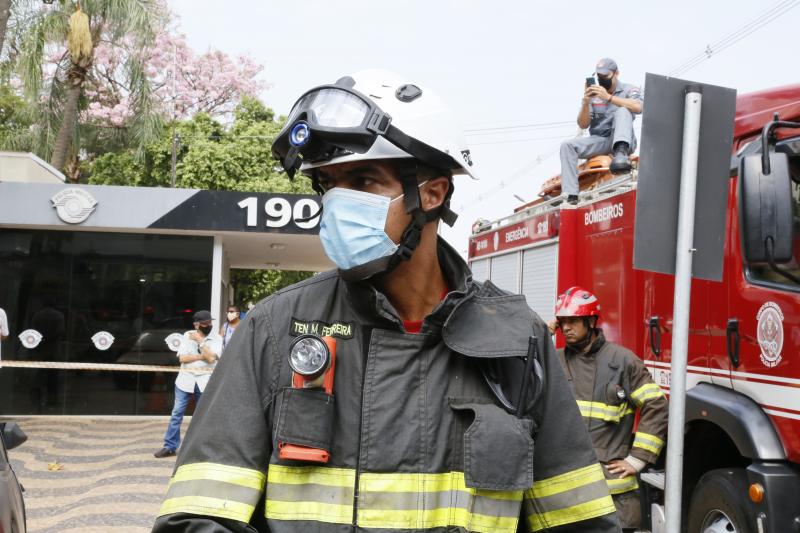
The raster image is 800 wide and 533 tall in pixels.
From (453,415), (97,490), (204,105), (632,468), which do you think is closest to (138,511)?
(97,490)

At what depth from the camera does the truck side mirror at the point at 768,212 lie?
3.47 m

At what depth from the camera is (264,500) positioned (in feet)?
5.96

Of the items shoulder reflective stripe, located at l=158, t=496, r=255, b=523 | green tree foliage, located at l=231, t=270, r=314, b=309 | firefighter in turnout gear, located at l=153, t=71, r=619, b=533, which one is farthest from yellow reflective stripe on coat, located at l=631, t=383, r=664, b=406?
green tree foliage, located at l=231, t=270, r=314, b=309

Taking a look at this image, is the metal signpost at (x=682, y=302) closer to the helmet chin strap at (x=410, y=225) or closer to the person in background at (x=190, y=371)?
the helmet chin strap at (x=410, y=225)

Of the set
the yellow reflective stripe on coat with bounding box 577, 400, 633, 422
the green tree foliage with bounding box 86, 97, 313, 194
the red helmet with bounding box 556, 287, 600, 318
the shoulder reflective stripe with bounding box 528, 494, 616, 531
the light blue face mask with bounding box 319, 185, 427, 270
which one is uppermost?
the green tree foliage with bounding box 86, 97, 313, 194

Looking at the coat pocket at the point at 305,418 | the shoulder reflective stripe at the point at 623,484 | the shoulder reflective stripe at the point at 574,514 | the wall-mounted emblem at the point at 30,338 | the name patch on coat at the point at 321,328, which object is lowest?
the wall-mounted emblem at the point at 30,338

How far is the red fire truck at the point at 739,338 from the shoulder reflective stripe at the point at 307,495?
8.11 feet

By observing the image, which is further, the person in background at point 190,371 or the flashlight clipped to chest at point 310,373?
the person in background at point 190,371

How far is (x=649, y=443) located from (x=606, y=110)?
12.6 ft

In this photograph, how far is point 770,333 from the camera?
394 centimetres

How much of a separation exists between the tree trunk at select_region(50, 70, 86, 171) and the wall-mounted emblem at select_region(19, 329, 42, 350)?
31.9ft

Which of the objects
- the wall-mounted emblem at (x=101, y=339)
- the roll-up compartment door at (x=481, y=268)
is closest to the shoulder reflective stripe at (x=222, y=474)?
the roll-up compartment door at (x=481, y=268)

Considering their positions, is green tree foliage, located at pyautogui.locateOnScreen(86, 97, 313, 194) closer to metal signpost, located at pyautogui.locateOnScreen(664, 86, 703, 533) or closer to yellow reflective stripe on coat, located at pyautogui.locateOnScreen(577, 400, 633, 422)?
yellow reflective stripe on coat, located at pyautogui.locateOnScreen(577, 400, 633, 422)

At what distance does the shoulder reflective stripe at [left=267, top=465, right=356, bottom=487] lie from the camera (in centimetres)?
177
